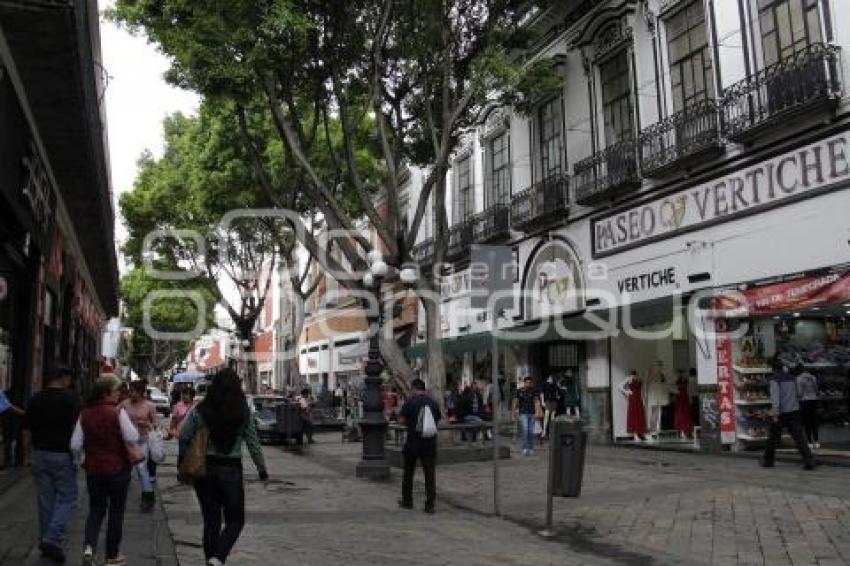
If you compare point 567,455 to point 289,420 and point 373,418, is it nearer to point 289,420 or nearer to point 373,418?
point 373,418

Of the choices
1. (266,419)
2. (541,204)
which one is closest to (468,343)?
(541,204)

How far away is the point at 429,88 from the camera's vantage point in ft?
58.3

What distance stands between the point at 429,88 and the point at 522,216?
5.57 metres

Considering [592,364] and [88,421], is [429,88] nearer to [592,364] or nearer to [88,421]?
[592,364]

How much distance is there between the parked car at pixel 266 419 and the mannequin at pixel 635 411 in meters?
9.23

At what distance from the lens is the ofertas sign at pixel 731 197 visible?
1320 cm

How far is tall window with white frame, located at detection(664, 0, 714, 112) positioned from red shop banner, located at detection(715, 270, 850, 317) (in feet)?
13.1

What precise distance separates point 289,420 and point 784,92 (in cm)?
1356

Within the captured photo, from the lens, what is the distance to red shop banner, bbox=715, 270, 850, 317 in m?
12.5

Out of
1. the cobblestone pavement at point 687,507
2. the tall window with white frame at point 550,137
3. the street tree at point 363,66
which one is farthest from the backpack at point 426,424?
the tall window with white frame at point 550,137

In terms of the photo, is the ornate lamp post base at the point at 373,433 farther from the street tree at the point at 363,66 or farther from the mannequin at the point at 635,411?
the mannequin at the point at 635,411

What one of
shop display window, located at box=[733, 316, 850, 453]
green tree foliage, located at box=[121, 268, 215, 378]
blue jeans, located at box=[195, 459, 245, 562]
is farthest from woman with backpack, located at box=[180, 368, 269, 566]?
green tree foliage, located at box=[121, 268, 215, 378]

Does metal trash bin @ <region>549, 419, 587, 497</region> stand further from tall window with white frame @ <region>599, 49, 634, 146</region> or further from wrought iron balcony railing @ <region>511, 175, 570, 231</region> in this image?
wrought iron balcony railing @ <region>511, 175, 570, 231</region>

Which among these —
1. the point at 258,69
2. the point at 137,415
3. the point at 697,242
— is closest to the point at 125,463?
the point at 137,415
